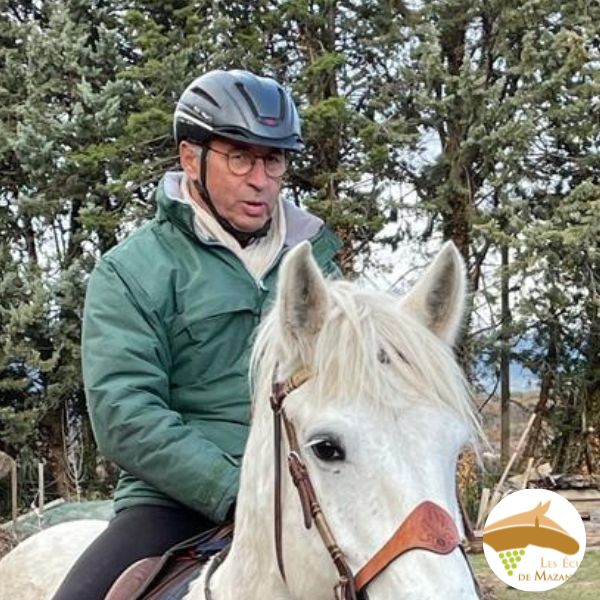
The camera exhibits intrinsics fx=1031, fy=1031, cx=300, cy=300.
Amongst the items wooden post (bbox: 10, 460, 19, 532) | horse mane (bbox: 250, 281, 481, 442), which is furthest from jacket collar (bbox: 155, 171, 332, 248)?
wooden post (bbox: 10, 460, 19, 532)

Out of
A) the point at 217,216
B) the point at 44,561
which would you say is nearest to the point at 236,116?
the point at 217,216

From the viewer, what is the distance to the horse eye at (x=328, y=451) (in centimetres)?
169

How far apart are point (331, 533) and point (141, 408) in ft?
2.18

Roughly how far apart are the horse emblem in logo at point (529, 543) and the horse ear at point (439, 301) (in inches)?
199

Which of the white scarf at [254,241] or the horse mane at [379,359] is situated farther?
the white scarf at [254,241]

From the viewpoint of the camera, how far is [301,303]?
183 cm

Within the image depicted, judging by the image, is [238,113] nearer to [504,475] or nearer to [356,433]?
[356,433]

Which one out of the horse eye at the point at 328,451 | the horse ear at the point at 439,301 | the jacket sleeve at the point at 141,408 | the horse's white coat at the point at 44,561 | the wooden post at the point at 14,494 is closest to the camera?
the horse eye at the point at 328,451

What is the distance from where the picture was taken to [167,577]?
2365mm

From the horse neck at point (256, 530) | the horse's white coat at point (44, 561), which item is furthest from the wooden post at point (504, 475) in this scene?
the horse neck at point (256, 530)

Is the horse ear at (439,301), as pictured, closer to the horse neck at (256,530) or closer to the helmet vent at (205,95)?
the horse neck at (256,530)

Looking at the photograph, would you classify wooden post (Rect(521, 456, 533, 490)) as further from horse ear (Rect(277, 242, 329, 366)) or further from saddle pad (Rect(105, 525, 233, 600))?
horse ear (Rect(277, 242, 329, 366))

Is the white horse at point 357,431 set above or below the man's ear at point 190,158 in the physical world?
below

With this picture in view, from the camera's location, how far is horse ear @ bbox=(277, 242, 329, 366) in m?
1.79
